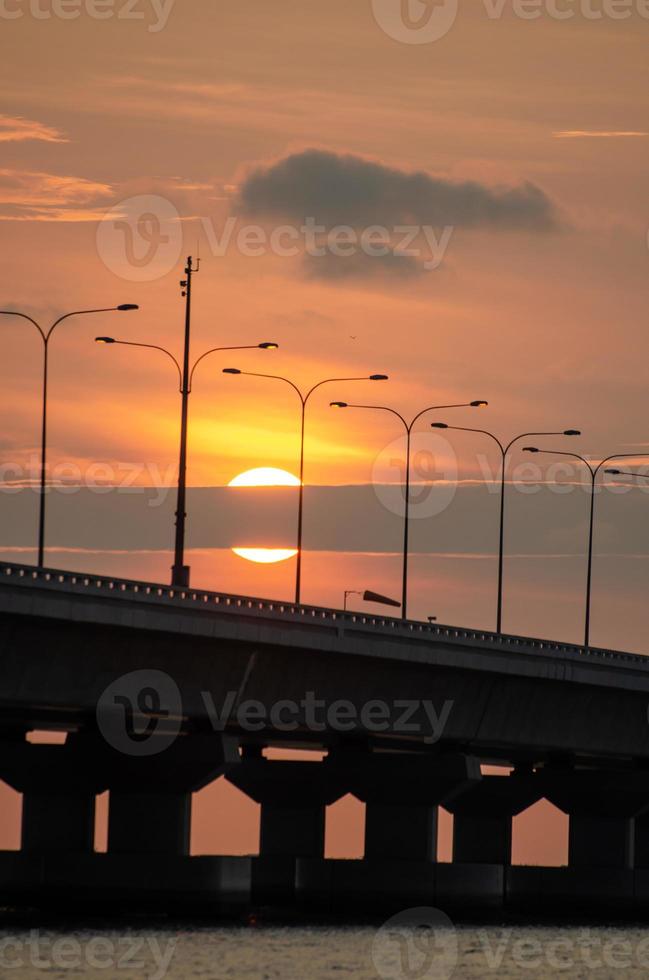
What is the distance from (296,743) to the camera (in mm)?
116062

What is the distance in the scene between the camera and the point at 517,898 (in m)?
124

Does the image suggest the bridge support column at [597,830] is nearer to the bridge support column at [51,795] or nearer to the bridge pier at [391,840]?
the bridge pier at [391,840]

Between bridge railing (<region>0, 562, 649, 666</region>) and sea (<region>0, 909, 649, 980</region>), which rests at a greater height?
bridge railing (<region>0, 562, 649, 666</region>)

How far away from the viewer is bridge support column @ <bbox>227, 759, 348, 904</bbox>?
112 meters

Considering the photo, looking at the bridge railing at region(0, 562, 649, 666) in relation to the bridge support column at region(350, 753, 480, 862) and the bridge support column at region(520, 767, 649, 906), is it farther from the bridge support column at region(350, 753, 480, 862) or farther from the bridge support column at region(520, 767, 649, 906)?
the bridge support column at region(520, 767, 649, 906)

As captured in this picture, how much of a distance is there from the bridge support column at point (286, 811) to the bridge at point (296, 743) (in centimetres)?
12

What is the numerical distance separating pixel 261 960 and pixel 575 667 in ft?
112

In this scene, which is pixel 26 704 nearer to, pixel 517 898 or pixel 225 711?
pixel 225 711

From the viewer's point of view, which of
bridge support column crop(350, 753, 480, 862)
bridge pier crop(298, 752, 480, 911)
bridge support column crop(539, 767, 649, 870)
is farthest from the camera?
bridge support column crop(539, 767, 649, 870)

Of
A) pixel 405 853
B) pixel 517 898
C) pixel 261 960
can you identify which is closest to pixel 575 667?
pixel 405 853

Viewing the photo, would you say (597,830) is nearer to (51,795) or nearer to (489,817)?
(489,817)

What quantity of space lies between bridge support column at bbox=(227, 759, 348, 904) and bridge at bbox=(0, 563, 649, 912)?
0.12m

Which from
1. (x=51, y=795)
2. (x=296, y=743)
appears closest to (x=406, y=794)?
(x=296, y=743)

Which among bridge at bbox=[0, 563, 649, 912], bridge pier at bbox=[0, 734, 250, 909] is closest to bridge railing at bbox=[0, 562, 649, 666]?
bridge at bbox=[0, 563, 649, 912]
